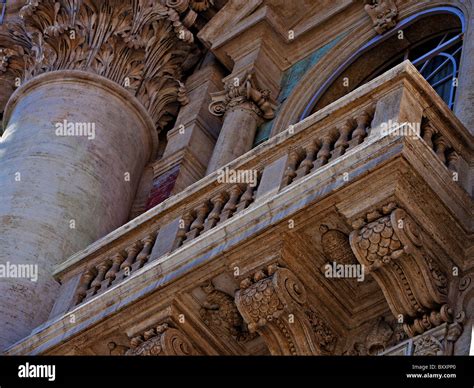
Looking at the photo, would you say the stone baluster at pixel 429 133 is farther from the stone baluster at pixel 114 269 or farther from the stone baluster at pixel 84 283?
the stone baluster at pixel 84 283

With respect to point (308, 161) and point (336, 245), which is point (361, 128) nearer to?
point (308, 161)

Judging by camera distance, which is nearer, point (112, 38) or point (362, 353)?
point (362, 353)

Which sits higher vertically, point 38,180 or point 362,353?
point 38,180

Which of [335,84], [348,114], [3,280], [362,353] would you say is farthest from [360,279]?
[335,84]

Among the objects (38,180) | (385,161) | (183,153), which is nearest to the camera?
(385,161)

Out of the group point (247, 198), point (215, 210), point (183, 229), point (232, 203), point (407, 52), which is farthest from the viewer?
point (407, 52)

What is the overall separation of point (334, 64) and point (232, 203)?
202 inches

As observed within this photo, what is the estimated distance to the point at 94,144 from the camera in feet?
64.0

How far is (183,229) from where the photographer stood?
51.2ft

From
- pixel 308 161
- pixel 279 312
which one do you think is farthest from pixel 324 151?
pixel 279 312

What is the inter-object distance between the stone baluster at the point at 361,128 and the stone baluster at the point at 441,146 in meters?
0.64

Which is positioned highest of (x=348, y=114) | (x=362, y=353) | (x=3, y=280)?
(x=3, y=280)

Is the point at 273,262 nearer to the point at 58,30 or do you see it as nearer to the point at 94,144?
the point at 94,144

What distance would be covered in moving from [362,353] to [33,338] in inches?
136
